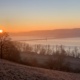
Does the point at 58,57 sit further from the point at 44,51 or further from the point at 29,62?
the point at 44,51

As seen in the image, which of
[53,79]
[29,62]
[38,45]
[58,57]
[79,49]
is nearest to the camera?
[53,79]

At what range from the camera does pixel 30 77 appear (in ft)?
52.6

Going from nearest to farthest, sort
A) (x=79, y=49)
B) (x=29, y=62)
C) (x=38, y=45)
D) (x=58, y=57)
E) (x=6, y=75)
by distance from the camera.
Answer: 1. (x=6, y=75)
2. (x=29, y=62)
3. (x=58, y=57)
4. (x=79, y=49)
5. (x=38, y=45)

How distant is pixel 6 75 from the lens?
50.3 feet

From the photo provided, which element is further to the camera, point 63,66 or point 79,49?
point 79,49

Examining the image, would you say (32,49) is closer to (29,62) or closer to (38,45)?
(38,45)

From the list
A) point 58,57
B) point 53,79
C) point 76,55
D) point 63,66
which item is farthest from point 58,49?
point 53,79

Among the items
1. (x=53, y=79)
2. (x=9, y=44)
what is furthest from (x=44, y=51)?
(x=53, y=79)

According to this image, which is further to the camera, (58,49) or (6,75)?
(58,49)

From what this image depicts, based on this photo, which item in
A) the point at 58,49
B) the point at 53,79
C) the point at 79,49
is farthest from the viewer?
the point at 79,49

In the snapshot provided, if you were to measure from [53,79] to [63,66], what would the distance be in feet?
49.2

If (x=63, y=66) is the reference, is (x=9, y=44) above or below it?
above

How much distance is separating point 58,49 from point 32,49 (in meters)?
5.74

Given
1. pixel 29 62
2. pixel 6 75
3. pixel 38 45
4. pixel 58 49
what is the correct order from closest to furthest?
1. pixel 6 75
2. pixel 29 62
3. pixel 58 49
4. pixel 38 45
